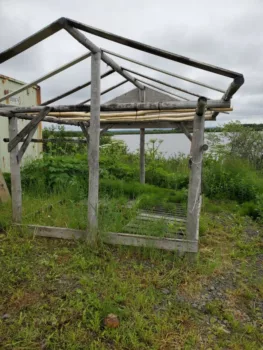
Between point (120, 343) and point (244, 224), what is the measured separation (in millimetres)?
3467

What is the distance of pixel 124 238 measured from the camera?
3.31 metres

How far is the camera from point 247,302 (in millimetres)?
2447

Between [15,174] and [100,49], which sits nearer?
[100,49]

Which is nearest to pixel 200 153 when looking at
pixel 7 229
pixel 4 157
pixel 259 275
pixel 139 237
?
pixel 139 237

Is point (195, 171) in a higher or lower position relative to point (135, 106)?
lower

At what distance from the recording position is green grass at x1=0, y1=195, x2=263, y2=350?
1933mm

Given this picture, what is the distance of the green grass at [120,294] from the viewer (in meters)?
1.93

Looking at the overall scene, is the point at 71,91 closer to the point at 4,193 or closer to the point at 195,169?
the point at 195,169

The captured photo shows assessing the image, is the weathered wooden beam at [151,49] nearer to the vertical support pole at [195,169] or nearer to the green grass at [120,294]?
the vertical support pole at [195,169]

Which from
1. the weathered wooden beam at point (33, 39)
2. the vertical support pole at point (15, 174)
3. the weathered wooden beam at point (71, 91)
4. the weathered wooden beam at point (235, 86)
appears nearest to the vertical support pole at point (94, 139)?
the weathered wooden beam at point (33, 39)

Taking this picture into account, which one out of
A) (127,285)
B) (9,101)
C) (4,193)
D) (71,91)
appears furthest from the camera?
(9,101)

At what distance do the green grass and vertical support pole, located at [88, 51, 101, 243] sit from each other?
28cm

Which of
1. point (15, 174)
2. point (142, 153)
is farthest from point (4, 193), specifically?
point (142, 153)

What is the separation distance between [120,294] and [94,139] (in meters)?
1.77
